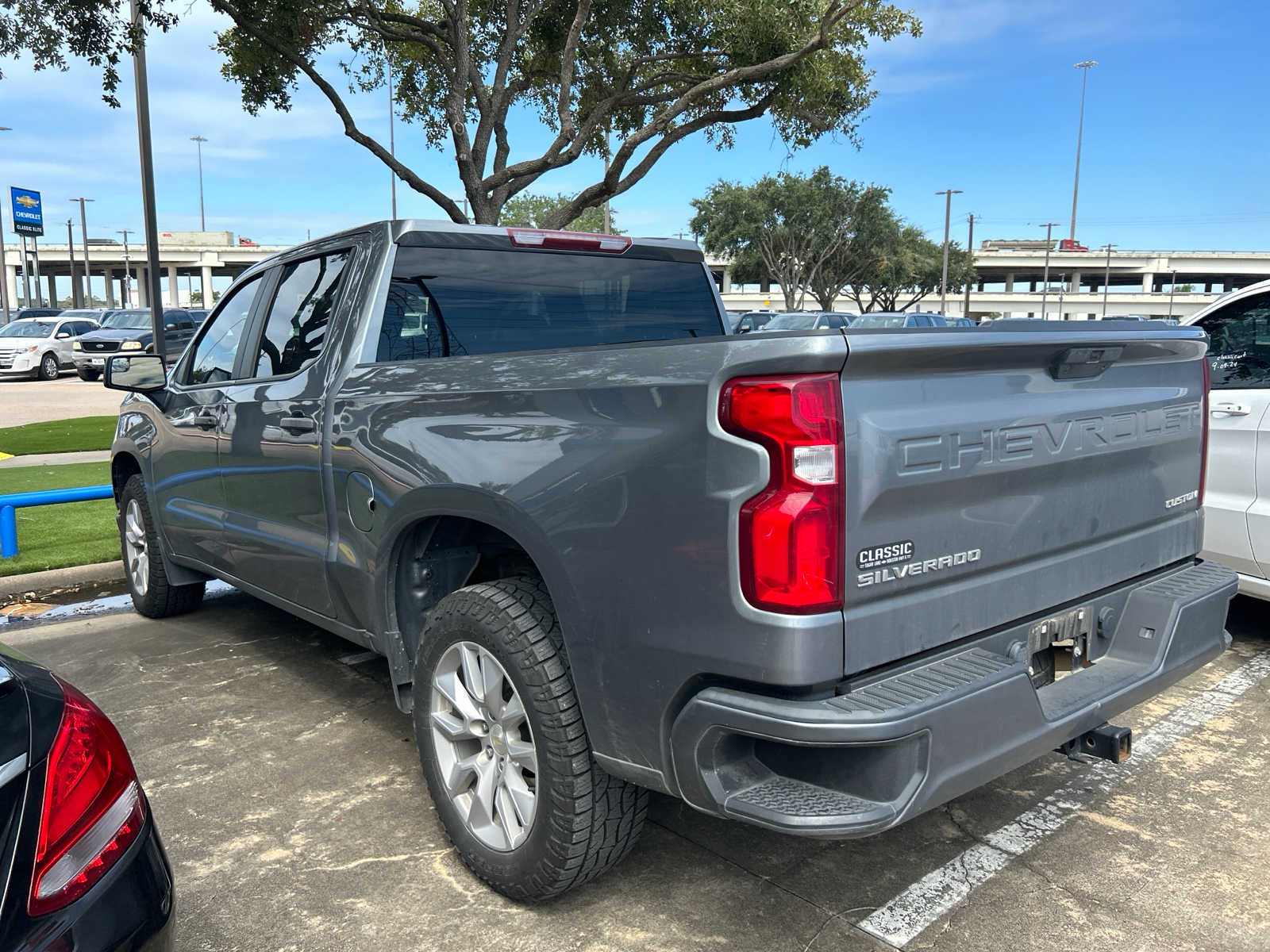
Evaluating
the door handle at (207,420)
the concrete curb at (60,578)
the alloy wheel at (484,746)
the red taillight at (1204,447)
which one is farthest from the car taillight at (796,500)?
the concrete curb at (60,578)

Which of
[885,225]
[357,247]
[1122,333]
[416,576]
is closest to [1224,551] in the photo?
[1122,333]

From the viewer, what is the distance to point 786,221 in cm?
5044

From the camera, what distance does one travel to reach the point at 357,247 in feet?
11.9

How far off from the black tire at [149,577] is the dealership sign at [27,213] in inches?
1938

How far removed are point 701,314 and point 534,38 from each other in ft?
38.5

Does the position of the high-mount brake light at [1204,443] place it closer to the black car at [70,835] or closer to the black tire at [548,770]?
the black tire at [548,770]

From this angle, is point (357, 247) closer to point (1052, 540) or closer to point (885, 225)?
point (1052, 540)

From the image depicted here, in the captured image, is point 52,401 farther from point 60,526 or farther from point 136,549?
point 136,549

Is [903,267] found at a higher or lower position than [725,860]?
higher

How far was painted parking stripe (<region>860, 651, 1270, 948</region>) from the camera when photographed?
269 cm

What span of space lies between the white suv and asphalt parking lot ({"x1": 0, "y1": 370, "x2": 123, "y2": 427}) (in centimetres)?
1619

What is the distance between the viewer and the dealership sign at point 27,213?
4653 cm

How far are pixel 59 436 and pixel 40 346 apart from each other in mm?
14311

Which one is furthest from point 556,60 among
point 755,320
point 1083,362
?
point 755,320
